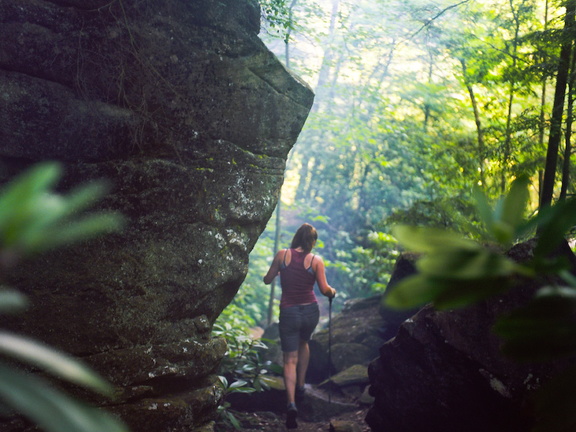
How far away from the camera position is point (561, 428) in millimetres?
606

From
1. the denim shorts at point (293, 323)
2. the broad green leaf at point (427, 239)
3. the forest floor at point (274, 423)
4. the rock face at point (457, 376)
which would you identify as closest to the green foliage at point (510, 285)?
the broad green leaf at point (427, 239)

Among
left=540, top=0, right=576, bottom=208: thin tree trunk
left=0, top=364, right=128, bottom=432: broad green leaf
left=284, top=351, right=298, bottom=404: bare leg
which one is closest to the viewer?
left=0, top=364, right=128, bottom=432: broad green leaf

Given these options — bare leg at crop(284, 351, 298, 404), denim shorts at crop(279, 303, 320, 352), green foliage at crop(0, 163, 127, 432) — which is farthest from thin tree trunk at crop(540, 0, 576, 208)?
green foliage at crop(0, 163, 127, 432)

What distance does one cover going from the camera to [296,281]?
6.71 meters

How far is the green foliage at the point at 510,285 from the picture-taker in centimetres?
56

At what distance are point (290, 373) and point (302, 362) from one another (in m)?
0.59

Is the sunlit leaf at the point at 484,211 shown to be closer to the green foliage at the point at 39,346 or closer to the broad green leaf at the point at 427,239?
the broad green leaf at the point at 427,239

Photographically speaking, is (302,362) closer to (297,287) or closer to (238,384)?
(297,287)

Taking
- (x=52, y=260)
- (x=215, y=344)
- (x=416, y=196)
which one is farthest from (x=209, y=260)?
(x=416, y=196)

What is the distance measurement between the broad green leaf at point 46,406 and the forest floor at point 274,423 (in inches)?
222

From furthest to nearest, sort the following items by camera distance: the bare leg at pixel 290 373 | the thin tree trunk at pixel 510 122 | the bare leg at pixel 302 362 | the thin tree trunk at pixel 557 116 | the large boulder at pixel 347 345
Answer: the large boulder at pixel 347 345 < the bare leg at pixel 302 362 < the bare leg at pixel 290 373 < the thin tree trunk at pixel 510 122 < the thin tree trunk at pixel 557 116

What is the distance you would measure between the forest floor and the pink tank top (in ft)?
4.83

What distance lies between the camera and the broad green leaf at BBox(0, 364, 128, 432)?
43 cm

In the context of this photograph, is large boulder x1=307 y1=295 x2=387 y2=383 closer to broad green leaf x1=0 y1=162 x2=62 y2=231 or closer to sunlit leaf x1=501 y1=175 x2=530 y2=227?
sunlit leaf x1=501 y1=175 x2=530 y2=227
